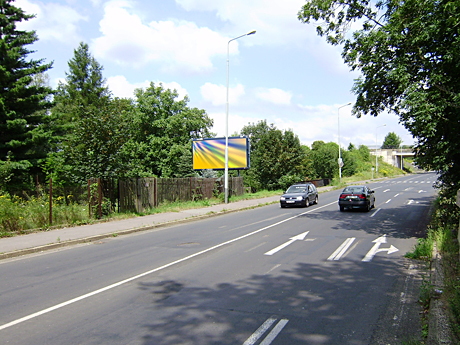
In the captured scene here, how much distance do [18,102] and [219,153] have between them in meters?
16.8

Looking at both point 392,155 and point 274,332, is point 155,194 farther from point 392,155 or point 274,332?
point 392,155

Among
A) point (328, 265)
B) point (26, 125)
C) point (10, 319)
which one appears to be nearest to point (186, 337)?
point (10, 319)

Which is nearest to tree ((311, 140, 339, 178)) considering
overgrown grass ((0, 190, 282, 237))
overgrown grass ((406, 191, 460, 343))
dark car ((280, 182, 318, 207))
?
dark car ((280, 182, 318, 207))

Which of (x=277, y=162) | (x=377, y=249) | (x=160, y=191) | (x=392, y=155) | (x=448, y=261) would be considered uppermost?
(x=392, y=155)

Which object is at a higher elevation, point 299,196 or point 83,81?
point 83,81

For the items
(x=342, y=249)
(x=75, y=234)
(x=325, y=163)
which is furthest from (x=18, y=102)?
(x=325, y=163)

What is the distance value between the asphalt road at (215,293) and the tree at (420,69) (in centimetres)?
323

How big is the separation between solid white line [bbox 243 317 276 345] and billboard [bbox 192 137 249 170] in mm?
26570

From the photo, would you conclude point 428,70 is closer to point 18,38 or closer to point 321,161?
point 18,38

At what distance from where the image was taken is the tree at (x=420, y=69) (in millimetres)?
10117

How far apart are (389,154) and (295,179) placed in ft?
265

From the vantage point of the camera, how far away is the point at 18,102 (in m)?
29.0

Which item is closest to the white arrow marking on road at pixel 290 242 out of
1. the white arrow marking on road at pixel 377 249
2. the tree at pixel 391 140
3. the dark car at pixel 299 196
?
the white arrow marking on road at pixel 377 249

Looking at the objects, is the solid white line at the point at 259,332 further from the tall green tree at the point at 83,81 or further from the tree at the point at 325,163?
the tree at the point at 325,163
